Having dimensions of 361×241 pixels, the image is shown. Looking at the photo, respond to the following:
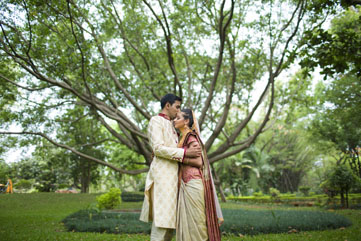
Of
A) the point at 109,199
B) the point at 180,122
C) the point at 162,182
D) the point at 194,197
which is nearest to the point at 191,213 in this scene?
the point at 194,197

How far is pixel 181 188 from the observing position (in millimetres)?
3092

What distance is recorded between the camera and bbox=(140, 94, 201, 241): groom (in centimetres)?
292

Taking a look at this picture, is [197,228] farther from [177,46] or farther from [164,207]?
[177,46]

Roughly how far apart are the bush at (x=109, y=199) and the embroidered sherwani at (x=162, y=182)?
26.6ft

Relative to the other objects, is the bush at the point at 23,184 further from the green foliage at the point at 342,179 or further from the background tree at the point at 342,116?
the background tree at the point at 342,116

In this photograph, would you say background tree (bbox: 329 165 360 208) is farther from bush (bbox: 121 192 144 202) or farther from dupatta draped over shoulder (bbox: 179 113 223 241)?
bush (bbox: 121 192 144 202)

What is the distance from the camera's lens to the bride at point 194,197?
2.90 metres

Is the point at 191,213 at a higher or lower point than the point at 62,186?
higher

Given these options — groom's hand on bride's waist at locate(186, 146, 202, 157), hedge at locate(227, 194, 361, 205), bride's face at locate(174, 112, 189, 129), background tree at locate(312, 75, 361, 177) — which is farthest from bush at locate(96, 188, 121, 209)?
background tree at locate(312, 75, 361, 177)

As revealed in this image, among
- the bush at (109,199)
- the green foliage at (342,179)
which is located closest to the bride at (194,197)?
the bush at (109,199)

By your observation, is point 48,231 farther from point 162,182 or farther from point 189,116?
point 189,116

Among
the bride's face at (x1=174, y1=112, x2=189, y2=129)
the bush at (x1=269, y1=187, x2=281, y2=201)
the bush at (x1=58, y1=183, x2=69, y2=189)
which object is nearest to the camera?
the bride's face at (x1=174, y1=112, x2=189, y2=129)

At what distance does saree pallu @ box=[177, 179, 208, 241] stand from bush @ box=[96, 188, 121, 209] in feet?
27.4

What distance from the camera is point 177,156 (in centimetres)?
303
